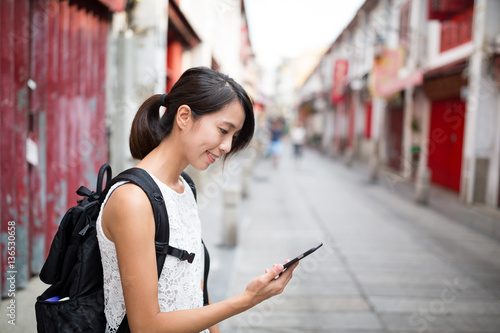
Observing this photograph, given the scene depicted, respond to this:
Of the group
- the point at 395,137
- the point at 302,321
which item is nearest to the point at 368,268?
the point at 302,321

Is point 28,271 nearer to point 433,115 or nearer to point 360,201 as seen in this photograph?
point 360,201

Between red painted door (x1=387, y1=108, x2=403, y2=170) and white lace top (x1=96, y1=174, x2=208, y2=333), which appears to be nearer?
white lace top (x1=96, y1=174, x2=208, y2=333)

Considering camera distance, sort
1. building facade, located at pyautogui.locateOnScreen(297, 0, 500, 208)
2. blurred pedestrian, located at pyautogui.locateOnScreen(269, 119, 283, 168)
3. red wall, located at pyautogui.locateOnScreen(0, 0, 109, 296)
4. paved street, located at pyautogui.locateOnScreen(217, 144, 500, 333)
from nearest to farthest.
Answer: red wall, located at pyautogui.locateOnScreen(0, 0, 109, 296)
paved street, located at pyautogui.locateOnScreen(217, 144, 500, 333)
building facade, located at pyautogui.locateOnScreen(297, 0, 500, 208)
blurred pedestrian, located at pyautogui.locateOnScreen(269, 119, 283, 168)

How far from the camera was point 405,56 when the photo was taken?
51.7 ft

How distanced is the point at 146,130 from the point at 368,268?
4.44m

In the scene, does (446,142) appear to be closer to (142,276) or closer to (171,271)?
(171,271)

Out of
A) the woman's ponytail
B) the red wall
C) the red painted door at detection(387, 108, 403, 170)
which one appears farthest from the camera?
the red painted door at detection(387, 108, 403, 170)

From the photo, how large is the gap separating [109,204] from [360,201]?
9.61 metres

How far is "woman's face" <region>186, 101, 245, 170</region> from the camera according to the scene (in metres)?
1.46

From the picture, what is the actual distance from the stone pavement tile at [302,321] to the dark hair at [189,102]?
2568mm

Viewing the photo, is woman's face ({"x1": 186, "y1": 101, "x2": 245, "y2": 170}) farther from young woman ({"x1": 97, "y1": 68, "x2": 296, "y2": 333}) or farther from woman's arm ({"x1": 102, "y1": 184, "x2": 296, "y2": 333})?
woman's arm ({"x1": 102, "y1": 184, "x2": 296, "y2": 333})

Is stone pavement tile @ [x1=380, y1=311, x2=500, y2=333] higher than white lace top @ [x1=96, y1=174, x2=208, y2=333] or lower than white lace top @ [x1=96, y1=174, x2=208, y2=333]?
lower

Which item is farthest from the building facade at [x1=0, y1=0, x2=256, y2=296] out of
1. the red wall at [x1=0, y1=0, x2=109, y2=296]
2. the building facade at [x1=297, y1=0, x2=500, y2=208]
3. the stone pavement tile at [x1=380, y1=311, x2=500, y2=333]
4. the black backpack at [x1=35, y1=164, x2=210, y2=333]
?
the building facade at [x1=297, y1=0, x2=500, y2=208]

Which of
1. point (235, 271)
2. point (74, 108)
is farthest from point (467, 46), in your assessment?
point (74, 108)
